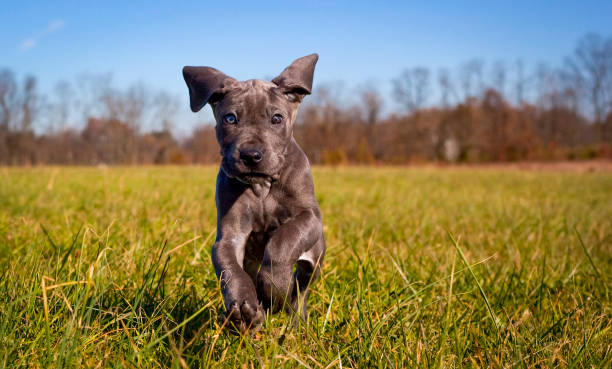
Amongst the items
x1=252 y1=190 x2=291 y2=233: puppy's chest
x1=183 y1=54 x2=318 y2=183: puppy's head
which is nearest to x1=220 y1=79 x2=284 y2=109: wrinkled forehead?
x1=183 y1=54 x2=318 y2=183: puppy's head

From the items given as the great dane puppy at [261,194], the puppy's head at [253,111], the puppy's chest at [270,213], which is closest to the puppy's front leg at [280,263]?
the great dane puppy at [261,194]

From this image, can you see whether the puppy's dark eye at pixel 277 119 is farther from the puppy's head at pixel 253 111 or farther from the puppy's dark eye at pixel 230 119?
the puppy's dark eye at pixel 230 119

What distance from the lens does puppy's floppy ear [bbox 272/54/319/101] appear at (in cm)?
205

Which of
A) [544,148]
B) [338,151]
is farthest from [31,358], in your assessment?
[544,148]

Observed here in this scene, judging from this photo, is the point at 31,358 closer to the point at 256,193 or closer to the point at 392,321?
the point at 256,193

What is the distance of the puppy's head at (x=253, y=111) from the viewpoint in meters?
1.82

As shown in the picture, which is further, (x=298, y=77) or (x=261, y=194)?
(x=298, y=77)

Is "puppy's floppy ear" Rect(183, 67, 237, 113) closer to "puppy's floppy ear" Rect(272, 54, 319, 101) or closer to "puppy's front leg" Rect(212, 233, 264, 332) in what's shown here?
"puppy's floppy ear" Rect(272, 54, 319, 101)

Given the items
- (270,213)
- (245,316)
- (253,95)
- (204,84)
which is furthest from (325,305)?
(204,84)

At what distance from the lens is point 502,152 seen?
1784 inches

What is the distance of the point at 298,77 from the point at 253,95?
25 cm

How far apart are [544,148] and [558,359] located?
1973 inches

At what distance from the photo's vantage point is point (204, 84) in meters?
2.04

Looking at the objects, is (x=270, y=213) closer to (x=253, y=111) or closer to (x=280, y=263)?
(x=280, y=263)
